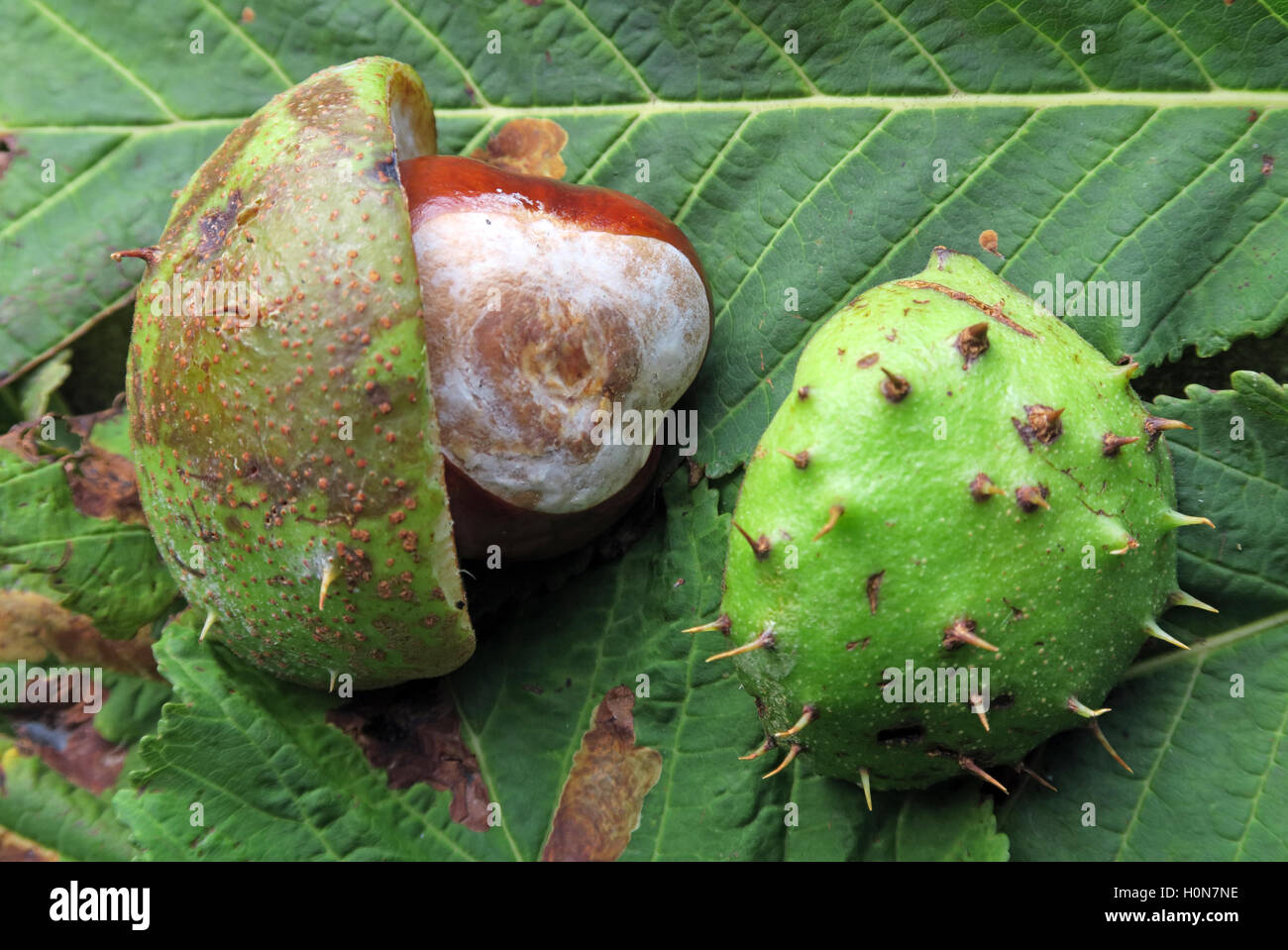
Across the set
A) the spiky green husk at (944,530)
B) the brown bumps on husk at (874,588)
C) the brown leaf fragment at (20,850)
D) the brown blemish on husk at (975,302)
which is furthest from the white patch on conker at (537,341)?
the brown leaf fragment at (20,850)

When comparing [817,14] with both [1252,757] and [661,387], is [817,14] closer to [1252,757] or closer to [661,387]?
[661,387]

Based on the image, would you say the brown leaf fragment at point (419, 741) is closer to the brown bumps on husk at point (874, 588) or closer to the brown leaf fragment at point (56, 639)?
the brown leaf fragment at point (56, 639)

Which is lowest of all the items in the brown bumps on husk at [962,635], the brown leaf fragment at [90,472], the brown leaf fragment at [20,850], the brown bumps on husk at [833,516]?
the brown leaf fragment at [20,850]

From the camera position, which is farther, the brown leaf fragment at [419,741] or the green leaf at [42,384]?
the green leaf at [42,384]

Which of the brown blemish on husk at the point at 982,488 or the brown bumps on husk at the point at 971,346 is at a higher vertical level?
the brown bumps on husk at the point at 971,346

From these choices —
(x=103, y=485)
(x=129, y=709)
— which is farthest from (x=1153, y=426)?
(x=129, y=709)

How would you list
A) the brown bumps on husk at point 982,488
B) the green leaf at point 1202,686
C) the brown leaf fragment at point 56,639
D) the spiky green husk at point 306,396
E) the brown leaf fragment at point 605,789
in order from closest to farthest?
the brown bumps on husk at point 982,488 → the spiky green husk at point 306,396 → the green leaf at point 1202,686 → the brown leaf fragment at point 605,789 → the brown leaf fragment at point 56,639

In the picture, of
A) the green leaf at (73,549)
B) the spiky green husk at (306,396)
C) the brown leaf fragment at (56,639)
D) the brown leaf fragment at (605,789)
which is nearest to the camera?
the spiky green husk at (306,396)
